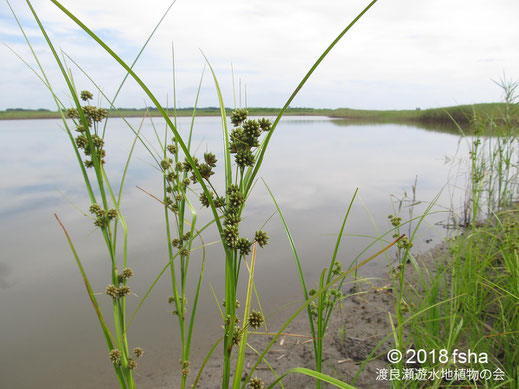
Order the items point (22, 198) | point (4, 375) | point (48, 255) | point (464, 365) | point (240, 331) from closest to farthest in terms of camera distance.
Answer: point (240, 331), point (464, 365), point (4, 375), point (48, 255), point (22, 198)

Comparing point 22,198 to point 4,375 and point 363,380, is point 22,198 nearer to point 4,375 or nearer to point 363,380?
point 4,375

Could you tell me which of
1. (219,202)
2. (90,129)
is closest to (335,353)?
(219,202)

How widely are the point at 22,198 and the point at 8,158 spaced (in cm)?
711

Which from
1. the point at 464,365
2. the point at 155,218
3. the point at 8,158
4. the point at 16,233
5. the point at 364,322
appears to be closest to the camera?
the point at 464,365

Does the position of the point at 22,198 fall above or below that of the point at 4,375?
above

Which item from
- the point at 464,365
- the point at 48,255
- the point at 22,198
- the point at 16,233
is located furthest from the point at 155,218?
the point at 464,365

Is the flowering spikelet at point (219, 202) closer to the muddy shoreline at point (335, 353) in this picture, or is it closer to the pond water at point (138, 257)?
the pond water at point (138, 257)

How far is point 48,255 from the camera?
4172mm
